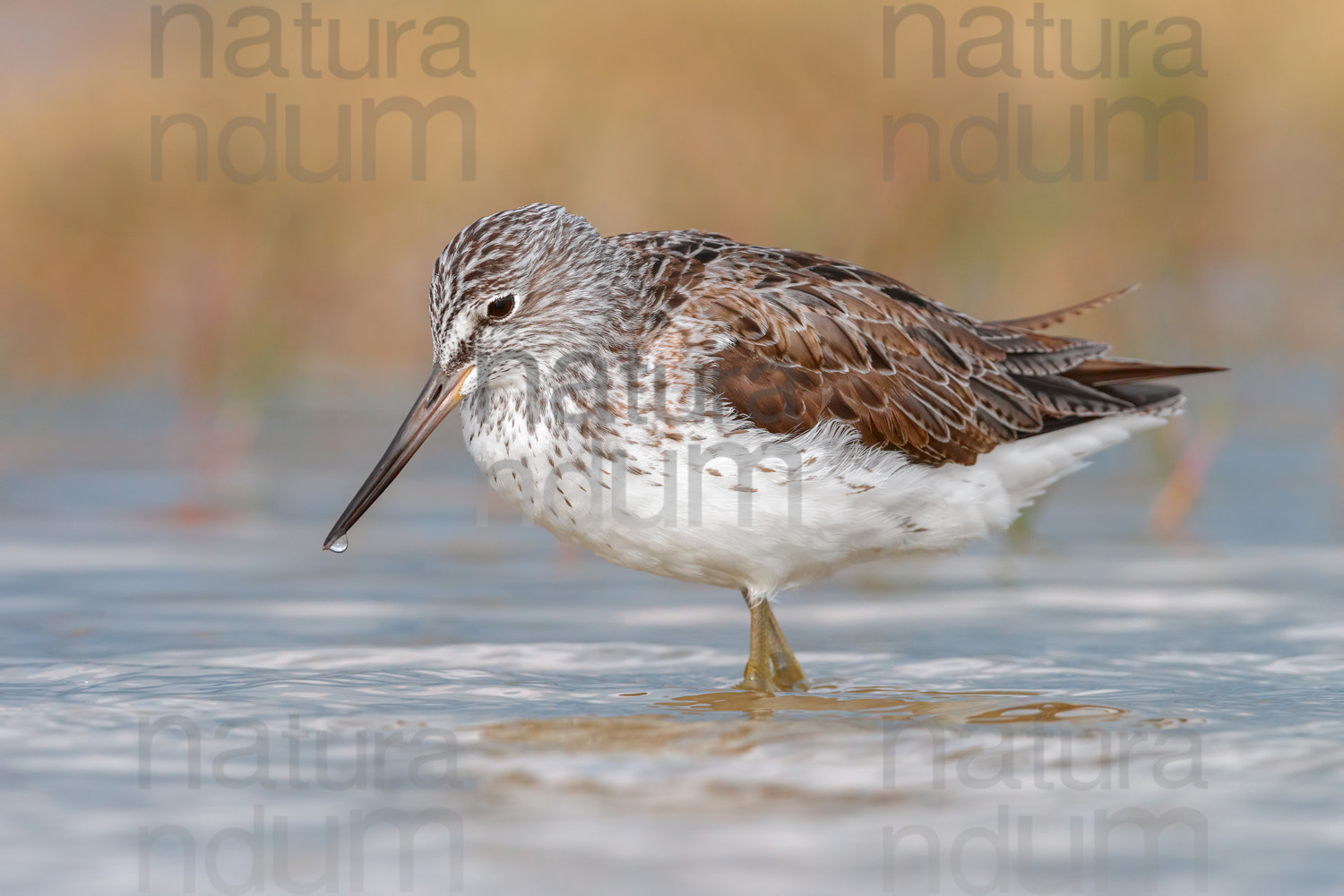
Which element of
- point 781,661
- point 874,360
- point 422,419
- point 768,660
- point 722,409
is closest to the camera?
point 722,409

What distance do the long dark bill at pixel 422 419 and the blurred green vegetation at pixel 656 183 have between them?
4841mm

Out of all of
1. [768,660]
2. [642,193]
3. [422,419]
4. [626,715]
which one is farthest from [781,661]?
[642,193]

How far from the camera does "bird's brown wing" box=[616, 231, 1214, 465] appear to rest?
21.4 ft

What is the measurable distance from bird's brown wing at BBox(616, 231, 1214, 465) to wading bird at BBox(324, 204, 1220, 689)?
0.4 inches

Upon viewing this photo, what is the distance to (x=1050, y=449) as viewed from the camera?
24.0 feet

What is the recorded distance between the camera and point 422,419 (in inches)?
256

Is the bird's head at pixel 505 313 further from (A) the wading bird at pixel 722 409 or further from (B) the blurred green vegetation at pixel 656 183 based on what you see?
(B) the blurred green vegetation at pixel 656 183

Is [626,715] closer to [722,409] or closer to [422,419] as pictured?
[722,409]

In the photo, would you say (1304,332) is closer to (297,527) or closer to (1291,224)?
(1291,224)

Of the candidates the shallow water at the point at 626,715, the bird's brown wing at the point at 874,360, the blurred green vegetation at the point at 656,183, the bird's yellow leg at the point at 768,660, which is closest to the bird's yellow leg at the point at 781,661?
the bird's yellow leg at the point at 768,660

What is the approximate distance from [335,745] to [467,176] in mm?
9605

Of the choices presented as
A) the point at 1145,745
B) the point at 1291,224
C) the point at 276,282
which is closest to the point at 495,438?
the point at 1145,745

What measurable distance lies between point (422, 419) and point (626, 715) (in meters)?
1.51

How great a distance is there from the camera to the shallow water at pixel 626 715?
4285 millimetres
